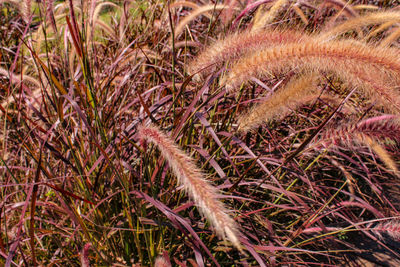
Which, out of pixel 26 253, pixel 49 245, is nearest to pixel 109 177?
pixel 49 245

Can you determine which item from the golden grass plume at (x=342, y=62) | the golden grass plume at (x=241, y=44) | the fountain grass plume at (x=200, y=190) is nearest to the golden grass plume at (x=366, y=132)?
the golden grass plume at (x=342, y=62)

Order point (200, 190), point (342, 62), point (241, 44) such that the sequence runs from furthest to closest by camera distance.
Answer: point (241, 44)
point (342, 62)
point (200, 190)

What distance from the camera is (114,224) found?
167 centimetres

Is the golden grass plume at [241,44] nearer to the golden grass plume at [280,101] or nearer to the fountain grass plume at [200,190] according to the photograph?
the golden grass plume at [280,101]

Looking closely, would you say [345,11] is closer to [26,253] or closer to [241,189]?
[241,189]

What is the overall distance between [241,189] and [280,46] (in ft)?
3.10

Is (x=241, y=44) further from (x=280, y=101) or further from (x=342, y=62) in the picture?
(x=342, y=62)

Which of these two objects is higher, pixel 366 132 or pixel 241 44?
pixel 241 44

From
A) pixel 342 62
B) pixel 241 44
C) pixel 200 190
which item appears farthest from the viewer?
pixel 241 44

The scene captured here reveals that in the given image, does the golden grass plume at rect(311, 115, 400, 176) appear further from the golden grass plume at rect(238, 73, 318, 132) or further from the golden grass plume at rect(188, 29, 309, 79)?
the golden grass plume at rect(188, 29, 309, 79)

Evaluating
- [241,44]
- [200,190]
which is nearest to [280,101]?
[241,44]

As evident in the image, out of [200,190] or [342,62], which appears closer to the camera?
[200,190]

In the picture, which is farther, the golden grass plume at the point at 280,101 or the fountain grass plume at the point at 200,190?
the golden grass plume at the point at 280,101

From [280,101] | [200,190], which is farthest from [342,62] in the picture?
[200,190]
